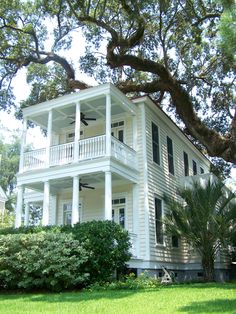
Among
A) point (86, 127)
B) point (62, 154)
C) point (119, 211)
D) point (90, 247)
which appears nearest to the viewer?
point (90, 247)

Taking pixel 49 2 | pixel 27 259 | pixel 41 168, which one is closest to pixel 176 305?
pixel 27 259

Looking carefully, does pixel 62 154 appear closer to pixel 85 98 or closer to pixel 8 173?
pixel 85 98

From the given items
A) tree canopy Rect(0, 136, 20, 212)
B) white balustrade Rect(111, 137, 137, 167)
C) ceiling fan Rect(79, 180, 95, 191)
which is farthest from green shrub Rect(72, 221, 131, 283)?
tree canopy Rect(0, 136, 20, 212)

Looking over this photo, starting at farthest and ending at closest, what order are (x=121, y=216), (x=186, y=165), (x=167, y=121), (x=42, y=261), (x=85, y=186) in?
(x=186, y=165), (x=167, y=121), (x=85, y=186), (x=121, y=216), (x=42, y=261)

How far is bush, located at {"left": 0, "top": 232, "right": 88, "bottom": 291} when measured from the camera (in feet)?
34.0

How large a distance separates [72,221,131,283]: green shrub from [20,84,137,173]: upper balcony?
3.11 metres

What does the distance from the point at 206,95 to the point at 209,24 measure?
16.6ft

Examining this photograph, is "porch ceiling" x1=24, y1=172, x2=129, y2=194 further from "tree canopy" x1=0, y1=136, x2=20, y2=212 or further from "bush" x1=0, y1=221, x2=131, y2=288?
"tree canopy" x1=0, y1=136, x2=20, y2=212

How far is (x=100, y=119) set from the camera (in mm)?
17516

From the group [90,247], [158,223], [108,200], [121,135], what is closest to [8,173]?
[121,135]

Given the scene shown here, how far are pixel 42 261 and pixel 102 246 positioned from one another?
1.85 metres

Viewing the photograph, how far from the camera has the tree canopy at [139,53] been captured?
1568 cm

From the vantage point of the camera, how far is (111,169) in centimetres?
1362

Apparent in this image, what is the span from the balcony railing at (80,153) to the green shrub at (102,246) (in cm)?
338
